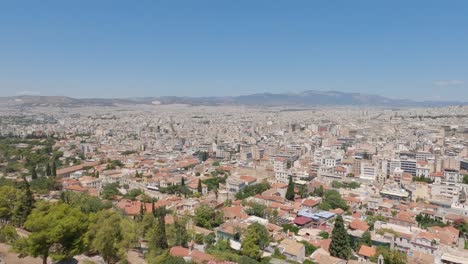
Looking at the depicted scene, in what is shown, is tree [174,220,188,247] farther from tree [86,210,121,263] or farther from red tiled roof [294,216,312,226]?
red tiled roof [294,216,312,226]

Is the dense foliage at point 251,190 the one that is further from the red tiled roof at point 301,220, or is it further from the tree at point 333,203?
the red tiled roof at point 301,220

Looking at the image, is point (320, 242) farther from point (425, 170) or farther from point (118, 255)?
point (425, 170)

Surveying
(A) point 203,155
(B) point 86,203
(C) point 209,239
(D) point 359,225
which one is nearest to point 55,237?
(C) point 209,239

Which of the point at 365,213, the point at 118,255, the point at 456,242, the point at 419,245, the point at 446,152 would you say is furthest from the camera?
the point at 446,152

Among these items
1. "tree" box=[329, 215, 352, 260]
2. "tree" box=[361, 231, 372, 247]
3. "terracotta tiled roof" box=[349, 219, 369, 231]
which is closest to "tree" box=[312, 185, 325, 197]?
"terracotta tiled roof" box=[349, 219, 369, 231]

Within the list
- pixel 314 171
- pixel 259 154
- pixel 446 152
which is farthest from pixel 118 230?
pixel 446 152

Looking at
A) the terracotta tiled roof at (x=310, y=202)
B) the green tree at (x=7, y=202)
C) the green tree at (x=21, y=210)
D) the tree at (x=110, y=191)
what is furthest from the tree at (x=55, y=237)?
the terracotta tiled roof at (x=310, y=202)
